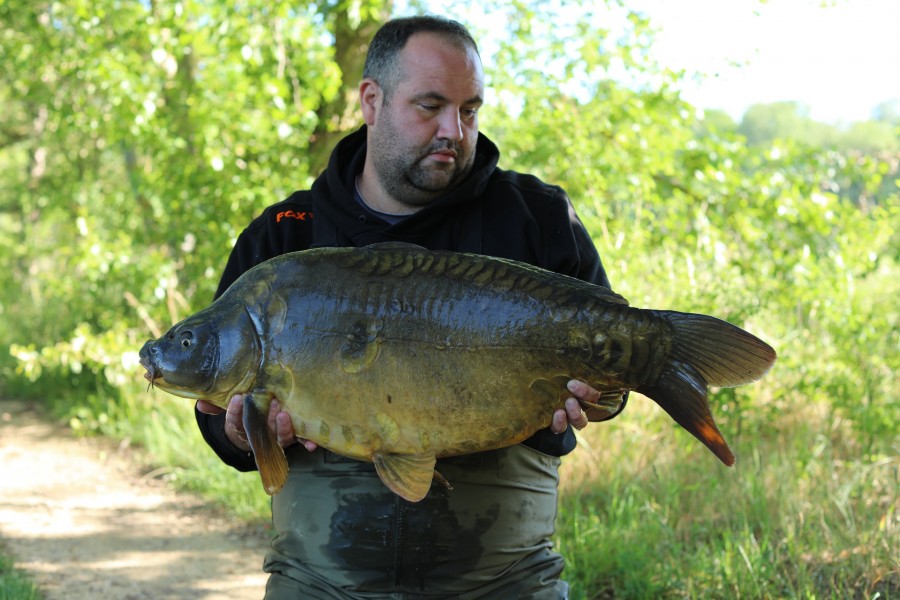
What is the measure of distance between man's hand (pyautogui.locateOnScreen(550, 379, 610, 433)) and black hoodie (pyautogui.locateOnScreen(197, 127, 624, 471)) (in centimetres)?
47

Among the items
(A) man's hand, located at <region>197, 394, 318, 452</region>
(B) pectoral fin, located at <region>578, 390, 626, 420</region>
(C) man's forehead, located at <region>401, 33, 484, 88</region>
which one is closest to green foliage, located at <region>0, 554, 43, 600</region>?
(A) man's hand, located at <region>197, 394, 318, 452</region>

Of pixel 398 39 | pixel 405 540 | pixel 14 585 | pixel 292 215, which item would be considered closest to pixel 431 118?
pixel 398 39

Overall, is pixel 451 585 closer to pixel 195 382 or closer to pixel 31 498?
pixel 195 382

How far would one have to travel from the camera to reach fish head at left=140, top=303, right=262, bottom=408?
253cm

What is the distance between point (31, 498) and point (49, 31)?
4266mm

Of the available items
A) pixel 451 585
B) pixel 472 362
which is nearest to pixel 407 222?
pixel 472 362

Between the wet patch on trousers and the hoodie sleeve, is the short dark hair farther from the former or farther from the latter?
the wet patch on trousers

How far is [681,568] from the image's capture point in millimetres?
4016

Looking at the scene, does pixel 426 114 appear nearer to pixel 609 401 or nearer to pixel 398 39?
pixel 398 39

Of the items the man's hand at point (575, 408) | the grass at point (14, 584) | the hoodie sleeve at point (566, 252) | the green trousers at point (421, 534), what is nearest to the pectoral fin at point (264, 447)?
the green trousers at point (421, 534)

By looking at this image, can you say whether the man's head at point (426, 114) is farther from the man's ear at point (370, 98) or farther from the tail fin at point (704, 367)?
the tail fin at point (704, 367)

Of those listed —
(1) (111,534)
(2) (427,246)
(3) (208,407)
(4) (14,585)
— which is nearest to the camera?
(3) (208,407)

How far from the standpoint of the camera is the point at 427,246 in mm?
3164

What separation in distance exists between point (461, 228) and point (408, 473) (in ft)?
3.31
